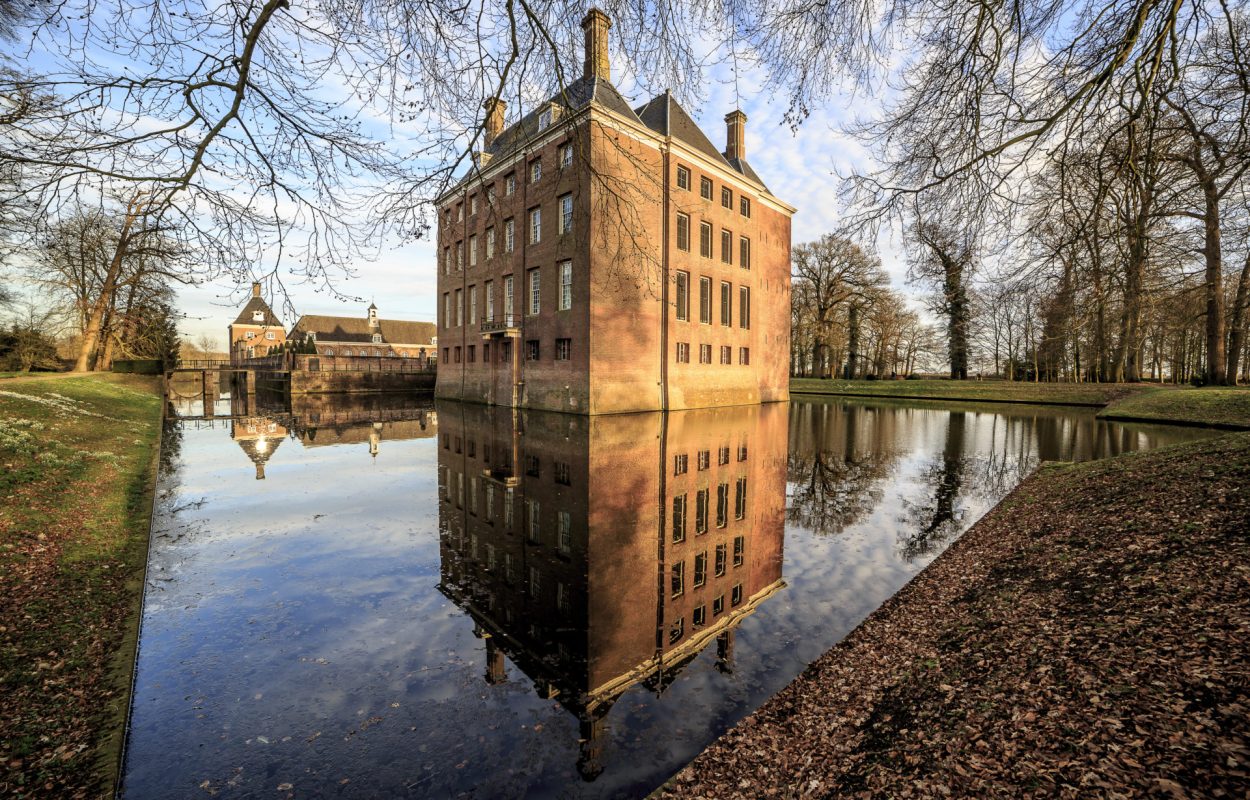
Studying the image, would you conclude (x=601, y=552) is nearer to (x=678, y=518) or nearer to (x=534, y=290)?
(x=678, y=518)

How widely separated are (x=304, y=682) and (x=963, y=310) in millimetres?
43015

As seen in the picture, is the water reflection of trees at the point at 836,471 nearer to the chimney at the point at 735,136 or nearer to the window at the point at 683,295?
the window at the point at 683,295

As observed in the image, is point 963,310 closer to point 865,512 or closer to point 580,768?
point 865,512

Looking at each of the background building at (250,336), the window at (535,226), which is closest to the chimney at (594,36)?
the window at (535,226)

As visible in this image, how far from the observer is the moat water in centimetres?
329

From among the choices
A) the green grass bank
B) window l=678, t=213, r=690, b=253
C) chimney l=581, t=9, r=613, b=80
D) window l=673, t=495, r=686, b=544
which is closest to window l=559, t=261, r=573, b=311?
window l=678, t=213, r=690, b=253

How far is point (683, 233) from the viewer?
89.1 ft

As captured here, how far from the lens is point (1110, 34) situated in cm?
523

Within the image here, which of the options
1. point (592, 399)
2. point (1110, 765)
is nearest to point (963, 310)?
point (592, 399)

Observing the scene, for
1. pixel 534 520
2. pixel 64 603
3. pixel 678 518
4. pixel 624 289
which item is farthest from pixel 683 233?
pixel 64 603

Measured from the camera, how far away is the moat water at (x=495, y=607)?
3.29m

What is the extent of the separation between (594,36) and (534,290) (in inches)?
854

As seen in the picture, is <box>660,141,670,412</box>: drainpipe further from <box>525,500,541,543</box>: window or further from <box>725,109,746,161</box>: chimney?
<box>525,500,541,543</box>: window

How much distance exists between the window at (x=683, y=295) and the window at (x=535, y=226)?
24.7 ft
